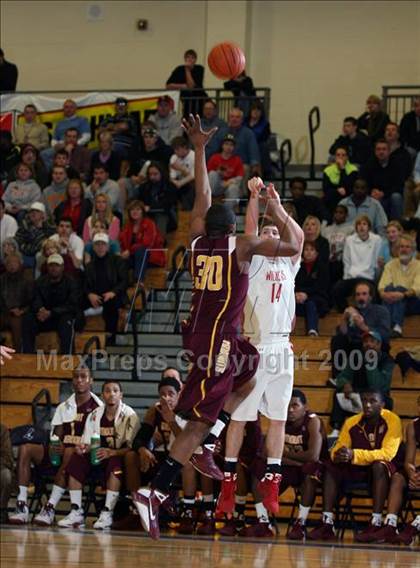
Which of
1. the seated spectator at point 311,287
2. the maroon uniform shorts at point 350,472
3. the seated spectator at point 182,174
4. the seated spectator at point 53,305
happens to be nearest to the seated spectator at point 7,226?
the seated spectator at point 53,305

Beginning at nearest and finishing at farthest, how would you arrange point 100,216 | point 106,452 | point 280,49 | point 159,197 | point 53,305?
point 106,452 → point 53,305 → point 100,216 → point 159,197 → point 280,49

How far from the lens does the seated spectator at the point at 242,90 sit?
2119 centimetres

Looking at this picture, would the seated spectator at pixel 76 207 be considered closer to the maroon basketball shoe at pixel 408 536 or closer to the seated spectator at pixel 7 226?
the seated spectator at pixel 7 226

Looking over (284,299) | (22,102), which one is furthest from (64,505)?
(22,102)

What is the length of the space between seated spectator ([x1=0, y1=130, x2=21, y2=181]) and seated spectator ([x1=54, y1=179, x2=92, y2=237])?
2197mm

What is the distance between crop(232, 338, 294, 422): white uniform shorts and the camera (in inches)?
399

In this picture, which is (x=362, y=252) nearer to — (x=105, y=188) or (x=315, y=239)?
(x=315, y=239)

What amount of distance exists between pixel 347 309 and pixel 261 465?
74.8 inches

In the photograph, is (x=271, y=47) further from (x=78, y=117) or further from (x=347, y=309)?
(x=347, y=309)

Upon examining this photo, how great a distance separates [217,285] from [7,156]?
12.3 m

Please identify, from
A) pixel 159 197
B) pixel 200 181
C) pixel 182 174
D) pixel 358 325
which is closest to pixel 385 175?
pixel 182 174

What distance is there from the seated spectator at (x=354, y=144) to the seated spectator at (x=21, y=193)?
467 centimetres

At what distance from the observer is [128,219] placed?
58.3 feet

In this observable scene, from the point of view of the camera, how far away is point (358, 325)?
13.4 m
